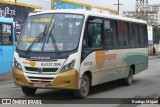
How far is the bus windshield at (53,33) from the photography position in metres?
11.5

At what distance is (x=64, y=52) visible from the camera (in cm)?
1126

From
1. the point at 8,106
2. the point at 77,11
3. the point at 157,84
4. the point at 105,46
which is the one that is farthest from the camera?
the point at 157,84

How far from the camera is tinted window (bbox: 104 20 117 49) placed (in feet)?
44.0

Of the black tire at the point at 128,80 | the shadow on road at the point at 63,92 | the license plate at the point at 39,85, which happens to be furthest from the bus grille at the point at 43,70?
the black tire at the point at 128,80

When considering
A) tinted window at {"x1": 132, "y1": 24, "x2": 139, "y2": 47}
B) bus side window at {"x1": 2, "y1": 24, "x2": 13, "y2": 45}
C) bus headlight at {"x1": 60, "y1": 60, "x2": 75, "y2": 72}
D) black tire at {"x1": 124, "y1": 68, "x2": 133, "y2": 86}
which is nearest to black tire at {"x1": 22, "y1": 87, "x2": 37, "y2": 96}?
bus headlight at {"x1": 60, "y1": 60, "x2": 75, "y2": 72}

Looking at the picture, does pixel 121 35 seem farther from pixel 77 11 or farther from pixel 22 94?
pixel 22 94

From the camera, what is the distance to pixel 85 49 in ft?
38.7

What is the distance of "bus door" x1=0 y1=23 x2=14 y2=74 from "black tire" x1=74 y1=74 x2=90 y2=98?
5.90 m

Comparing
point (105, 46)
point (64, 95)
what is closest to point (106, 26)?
point (105, 46)

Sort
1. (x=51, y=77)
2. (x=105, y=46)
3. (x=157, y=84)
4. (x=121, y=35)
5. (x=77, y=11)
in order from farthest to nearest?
(x=157, y=84) → (x=121, y=35) → (x=105, y=46) → (x=77, y=11) → (x=51, y=77)

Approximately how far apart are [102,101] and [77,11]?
2682mm

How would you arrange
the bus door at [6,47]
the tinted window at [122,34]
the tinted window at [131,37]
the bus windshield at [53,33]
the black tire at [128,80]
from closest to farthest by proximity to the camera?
the bus windshield at [53,33] < the tinted window at [122,34] < the black tire at [128,80] < the tinted window at [131,37] < the bus door at [6,47]

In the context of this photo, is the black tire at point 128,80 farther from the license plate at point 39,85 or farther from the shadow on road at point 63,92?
the license plate at point 39,85

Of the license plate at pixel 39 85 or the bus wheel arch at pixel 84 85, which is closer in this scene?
the license plate at pixel 39 85
